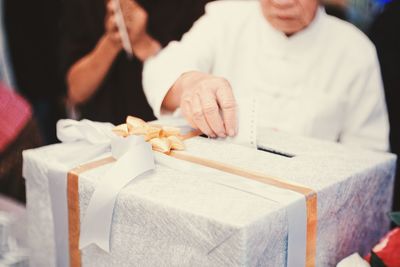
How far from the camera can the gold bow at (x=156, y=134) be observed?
2.36 feet

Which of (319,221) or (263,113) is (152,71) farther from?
(319,221)

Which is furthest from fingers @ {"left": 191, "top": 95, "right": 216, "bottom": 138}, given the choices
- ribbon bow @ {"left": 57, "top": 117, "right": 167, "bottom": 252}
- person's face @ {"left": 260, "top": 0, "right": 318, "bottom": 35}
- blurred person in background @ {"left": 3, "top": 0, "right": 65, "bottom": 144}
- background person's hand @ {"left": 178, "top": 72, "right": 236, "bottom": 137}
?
blurred person in background @ {"left": 3, "top": 0, "right": 65, "bottom": 144}

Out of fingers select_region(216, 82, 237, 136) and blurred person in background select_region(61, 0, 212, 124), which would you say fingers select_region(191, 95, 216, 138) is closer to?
fingers select_region(216, 82, 237, 136)

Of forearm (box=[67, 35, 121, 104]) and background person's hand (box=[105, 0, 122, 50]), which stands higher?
background person's hand (box=[105, 0, 122, 50])

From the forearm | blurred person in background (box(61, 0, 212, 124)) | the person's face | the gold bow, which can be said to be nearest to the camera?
the gold bow

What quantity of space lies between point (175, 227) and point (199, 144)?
21 cm

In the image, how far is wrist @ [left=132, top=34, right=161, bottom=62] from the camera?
Result: 44.4 inches

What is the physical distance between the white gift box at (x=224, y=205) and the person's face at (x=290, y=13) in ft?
0.72

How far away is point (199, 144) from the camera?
2.49 ft

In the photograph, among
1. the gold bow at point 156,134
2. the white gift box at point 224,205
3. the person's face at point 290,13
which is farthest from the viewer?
the person's face at point 290,13

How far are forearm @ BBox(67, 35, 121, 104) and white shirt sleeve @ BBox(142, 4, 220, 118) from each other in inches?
6.5

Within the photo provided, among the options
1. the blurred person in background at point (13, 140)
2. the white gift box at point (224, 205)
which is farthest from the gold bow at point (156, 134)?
the blurred person in background at point (13, 140)

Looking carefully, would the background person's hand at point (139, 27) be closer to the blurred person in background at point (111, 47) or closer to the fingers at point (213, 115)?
the blurred person in background at point (111, 47)

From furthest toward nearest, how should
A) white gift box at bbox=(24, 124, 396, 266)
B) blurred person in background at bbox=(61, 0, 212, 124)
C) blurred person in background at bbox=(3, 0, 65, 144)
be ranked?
blurred person in background at bbox=(3, 0, 65, 144) < blurred person in background at bbox=(61, 0, 212, 124) < white gift box at bbox=(24, 124, 396, 266)
